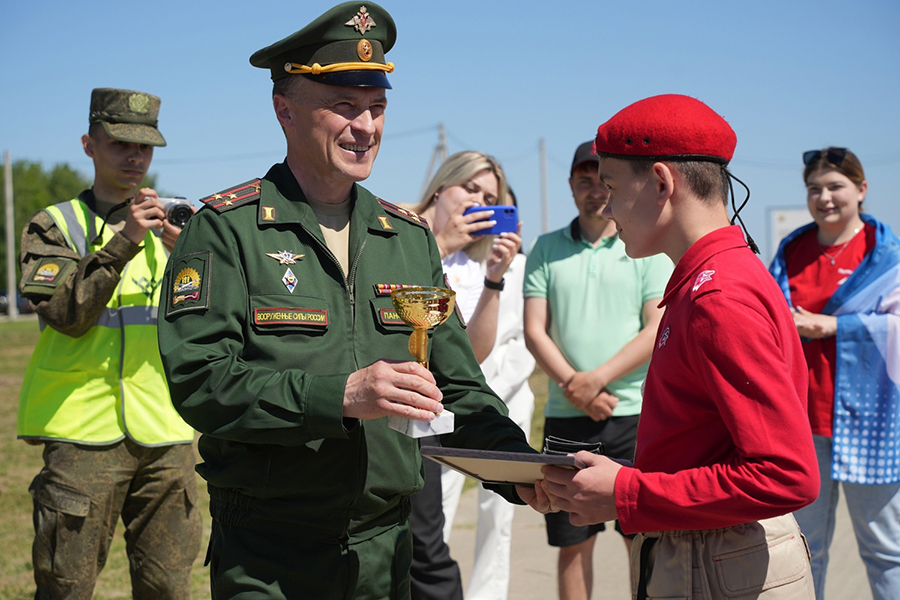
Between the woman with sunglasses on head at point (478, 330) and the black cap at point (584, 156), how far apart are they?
41 cm

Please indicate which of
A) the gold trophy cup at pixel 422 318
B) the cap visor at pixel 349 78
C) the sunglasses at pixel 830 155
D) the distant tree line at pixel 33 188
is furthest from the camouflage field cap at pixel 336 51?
the distant tree line at pixel 33 188

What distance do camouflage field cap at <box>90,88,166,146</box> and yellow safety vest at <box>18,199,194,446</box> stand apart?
0.42 meters

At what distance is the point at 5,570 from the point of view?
5637mm

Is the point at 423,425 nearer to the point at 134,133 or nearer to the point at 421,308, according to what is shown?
the point at 421,308

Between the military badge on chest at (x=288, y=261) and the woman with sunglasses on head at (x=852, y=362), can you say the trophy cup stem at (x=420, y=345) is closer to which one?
the military badge on chest at (x=288, y=261)

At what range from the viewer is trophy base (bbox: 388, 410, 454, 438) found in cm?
209

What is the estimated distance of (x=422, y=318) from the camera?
2.21 metres

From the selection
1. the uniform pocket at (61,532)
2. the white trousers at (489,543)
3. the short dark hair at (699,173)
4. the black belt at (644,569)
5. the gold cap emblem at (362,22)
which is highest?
the gold cap emblem at (362,22)

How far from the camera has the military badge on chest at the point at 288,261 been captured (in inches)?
95.3

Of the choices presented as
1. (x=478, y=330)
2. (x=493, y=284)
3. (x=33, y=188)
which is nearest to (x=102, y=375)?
(x=478, y=330)

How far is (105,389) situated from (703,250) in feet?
9.49

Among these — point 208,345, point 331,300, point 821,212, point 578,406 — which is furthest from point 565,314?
point 208,345

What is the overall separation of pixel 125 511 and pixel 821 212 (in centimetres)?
383

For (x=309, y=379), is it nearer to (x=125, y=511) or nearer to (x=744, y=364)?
(x=744, y=364)
